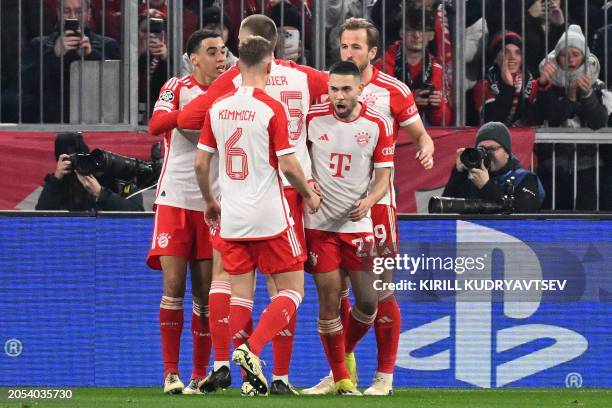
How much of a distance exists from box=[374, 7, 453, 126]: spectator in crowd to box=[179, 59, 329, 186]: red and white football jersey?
338cm

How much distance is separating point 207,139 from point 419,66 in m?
4.24

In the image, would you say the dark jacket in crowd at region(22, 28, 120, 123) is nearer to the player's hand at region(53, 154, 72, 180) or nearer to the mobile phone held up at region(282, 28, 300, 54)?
the player's hand at region(53, 154, 72, 180)

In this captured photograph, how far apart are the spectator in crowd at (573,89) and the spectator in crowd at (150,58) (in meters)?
2.96

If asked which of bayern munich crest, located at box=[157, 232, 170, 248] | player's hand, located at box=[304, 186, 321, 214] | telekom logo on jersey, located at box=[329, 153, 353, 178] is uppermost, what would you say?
telekom logo on jersey, located at box=[329, 153, 353, 178]

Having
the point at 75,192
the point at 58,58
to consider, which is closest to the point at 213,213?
the point at 75,192

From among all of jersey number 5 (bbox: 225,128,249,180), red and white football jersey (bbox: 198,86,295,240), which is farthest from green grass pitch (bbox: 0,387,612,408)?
jersey number 5 (bbox: 225,128,249,180)

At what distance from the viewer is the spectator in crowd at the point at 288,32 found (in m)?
12.7

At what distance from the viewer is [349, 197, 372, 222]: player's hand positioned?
913 cm

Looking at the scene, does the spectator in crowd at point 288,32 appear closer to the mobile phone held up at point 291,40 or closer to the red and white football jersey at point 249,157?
the mobile phone held up at point 291,40

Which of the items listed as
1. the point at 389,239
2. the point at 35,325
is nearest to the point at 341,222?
the point at 389,239

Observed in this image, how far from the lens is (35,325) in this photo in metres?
10.9

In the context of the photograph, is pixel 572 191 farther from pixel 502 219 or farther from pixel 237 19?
pixel 237 19

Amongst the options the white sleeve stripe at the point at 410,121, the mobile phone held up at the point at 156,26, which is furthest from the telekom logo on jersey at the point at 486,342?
the mobile phone held up at the point at 156,26

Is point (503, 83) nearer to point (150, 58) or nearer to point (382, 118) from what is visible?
point (150, 58)
